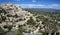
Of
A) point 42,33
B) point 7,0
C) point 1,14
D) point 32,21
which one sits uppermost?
point 7,0

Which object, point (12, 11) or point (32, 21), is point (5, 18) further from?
point (32, 21)

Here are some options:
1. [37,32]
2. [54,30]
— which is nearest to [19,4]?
[37,32]

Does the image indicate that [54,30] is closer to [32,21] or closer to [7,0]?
[32,21]

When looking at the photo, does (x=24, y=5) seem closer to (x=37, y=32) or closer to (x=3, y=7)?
(x=3, y=7)

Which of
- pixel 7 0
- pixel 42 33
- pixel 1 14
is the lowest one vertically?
pixel 42 33

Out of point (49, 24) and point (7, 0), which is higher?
point (7, 0)

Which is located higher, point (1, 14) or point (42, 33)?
point (1, 14)

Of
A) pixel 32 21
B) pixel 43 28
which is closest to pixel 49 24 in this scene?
pixel 43 28

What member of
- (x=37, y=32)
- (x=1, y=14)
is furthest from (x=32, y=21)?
(x=1, y=14)
